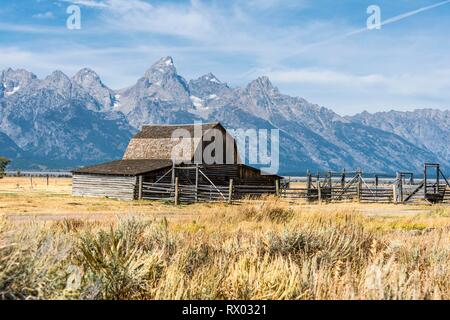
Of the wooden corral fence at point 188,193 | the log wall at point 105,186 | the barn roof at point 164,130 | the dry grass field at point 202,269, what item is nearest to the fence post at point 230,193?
the wooden corral fence at point 188,193

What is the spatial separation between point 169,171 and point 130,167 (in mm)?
3189

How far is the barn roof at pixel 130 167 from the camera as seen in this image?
3775cm

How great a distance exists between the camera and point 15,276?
471cm

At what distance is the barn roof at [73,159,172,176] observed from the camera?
3775 cm

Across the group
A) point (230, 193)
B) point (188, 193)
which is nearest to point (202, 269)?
point (230, 193)

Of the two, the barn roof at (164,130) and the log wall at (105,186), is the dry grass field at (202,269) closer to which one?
the log wall at (105,186)

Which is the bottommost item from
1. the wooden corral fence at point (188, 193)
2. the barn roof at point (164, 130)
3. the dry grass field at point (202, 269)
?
the wooden corral fence at point (188, 193)

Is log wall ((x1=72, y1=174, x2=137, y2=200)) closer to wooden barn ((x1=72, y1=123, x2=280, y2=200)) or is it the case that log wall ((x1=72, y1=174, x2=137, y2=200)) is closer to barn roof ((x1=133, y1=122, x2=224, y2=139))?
wooden barn ((x1=72, y1=123, x2=280, y2=200))

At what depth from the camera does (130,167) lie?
1570 inches

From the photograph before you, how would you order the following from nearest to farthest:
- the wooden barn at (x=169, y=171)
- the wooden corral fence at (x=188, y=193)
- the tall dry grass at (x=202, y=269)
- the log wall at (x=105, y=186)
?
the tall dry grass at (x=202, y=269) → the wooden corral fence at (x=188, y=193) → the wooden barn at (x=169, y=171) → the log wall at (x=105, y=186)

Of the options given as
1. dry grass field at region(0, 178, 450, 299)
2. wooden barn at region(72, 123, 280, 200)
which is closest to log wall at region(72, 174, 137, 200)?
wooden barn at region(72, 123, 280, 200)

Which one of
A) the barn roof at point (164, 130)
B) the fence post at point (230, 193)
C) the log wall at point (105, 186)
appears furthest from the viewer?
the barn roof at point (164, 130)

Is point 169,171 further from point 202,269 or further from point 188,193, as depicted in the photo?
point 202,269
